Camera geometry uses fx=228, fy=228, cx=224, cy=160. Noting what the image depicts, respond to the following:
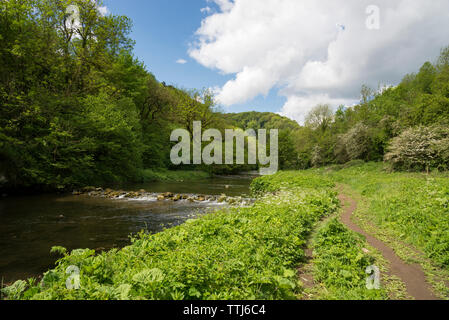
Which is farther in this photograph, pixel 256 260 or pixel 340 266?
pixel 340 266

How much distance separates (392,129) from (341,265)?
30385 millimetres

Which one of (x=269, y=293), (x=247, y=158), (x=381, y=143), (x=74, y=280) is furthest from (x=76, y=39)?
(x=247, y=158)

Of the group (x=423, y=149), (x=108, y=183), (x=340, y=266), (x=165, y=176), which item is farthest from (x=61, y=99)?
(x=423, y=149)

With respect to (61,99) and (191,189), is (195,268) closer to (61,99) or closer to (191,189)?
(191,189)

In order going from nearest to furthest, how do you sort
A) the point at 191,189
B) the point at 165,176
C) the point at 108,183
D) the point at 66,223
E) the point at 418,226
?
the point at 418,226 < the point at 66,223 < the point at 191,189 < the point at 108,183 < the point at 165,176

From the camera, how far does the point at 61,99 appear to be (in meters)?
19.4

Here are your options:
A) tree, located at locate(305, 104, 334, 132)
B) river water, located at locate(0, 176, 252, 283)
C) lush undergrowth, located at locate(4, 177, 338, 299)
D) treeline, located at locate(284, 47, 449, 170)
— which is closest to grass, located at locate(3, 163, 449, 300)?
lush undergrowth, located at locate(4, 177, 338, 299)

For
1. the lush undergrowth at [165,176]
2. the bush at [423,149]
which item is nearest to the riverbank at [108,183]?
the lush undergrowth at [165,176]

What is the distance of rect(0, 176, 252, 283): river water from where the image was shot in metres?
6.44

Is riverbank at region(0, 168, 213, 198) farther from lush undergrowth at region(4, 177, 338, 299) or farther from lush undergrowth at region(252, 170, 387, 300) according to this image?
lush undergrowth at region(252, 170, 387, 300)

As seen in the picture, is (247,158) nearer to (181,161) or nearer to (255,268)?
(181,161)

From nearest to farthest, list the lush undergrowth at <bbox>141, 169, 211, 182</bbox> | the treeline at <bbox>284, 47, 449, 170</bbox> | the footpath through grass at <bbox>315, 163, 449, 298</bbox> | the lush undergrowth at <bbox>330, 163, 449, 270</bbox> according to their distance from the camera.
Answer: the footpath through grass at <bbox>315, 163, 449, 298</bbox> < the lush undergrowth at <bbox>330, 163, 449, 270</bbox> < the treeline at <bbox>284, 47, 449, 170</bbox> < the lush undergrowth at <bbox>141, 169, 211, 182</bbox>

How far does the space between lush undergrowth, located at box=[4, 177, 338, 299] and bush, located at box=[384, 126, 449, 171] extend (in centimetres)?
1911

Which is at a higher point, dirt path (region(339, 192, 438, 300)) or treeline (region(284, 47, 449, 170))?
treeline (region(284, 47, 449, 170))
